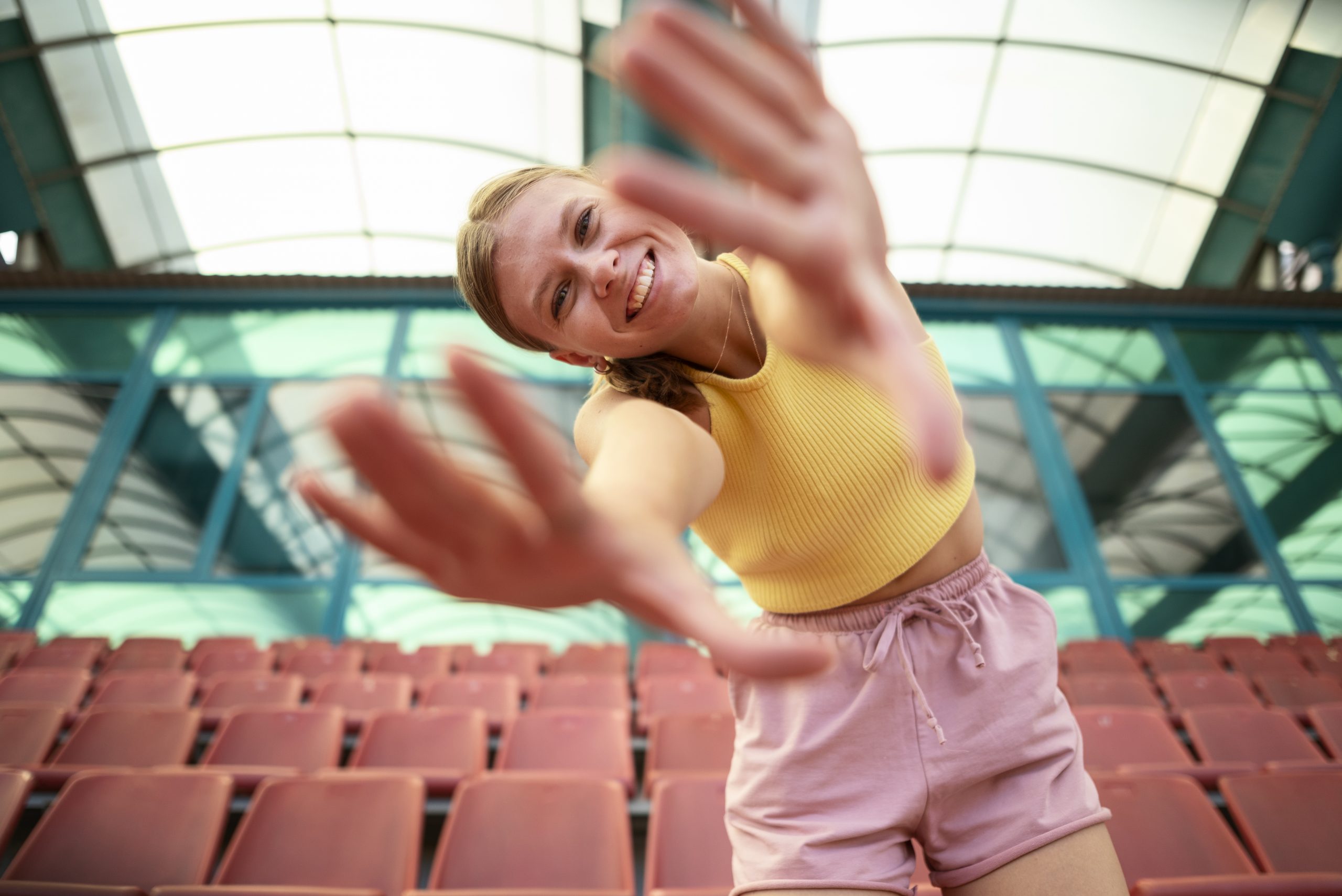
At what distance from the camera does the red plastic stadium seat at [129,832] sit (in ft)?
6.23

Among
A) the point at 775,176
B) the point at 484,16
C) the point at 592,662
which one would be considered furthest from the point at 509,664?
the point at 484,16

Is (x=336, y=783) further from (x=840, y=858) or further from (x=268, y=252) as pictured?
(x=268, y=252)

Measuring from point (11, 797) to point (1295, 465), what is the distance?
831 centimetres

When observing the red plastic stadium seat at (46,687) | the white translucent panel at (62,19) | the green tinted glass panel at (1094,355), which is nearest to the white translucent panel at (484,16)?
the white translucent panel at (62,19)

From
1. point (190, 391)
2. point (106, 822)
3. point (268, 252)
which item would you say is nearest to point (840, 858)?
point (106, 822)

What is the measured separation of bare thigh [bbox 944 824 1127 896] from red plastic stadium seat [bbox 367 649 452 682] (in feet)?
12.1

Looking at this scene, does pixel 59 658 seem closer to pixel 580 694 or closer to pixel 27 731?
pixel 27 731

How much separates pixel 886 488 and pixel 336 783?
1937mm

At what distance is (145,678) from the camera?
3.39m

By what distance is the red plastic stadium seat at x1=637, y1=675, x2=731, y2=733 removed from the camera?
10.4ft

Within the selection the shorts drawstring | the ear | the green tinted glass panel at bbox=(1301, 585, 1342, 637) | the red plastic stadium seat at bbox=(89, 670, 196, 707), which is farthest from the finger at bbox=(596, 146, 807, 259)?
the green tinted glass panel at bbox=(1301, 585, 1342, 637)

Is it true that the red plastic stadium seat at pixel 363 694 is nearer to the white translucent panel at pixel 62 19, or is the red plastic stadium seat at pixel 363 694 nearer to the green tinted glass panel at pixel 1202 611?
the green tinted glass panel at pixel 1202 611

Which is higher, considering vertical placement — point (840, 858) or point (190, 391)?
point (190, 391)

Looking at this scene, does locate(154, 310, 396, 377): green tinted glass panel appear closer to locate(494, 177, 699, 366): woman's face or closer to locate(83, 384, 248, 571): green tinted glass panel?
locate(83, 384, 248, 571): green tinted glass panel
